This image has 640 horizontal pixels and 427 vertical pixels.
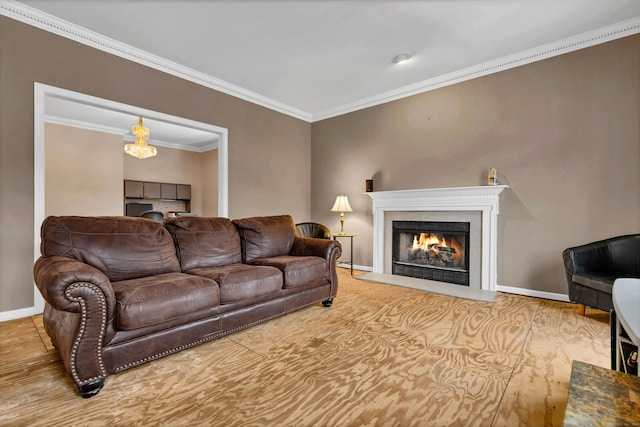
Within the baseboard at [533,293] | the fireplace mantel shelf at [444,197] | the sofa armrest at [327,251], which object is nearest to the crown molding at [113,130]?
the fireplace mantel shelf at [444,197]

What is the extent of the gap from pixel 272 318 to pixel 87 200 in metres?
5.11

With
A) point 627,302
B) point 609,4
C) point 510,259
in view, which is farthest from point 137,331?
point 609,4

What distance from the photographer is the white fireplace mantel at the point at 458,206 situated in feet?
11.9

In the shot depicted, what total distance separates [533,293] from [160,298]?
3.80m

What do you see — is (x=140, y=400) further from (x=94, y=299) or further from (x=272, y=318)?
(x=272, y=318)

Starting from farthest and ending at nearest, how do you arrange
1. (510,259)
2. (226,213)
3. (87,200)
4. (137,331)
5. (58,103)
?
(87,200) < (58,103) < (226,213) < (510,259) < (137,331)

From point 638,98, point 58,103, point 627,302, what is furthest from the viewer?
point 58,103

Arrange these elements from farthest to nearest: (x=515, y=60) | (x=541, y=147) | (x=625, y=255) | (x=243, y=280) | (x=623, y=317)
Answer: (x=515, y=60) < (x=541, y=147) < (x=625, y=255) < (x=243, y=280) < (x=623, y=317)

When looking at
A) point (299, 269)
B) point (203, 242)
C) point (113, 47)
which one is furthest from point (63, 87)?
point (299, 269)

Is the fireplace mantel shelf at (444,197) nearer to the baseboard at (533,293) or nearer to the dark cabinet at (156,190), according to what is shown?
the baseboard at (533,293)

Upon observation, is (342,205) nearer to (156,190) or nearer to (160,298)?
(160,298)

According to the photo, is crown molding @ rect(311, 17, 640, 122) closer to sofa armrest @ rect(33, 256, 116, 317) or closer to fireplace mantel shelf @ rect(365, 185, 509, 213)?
fireplace mantel shelf @ rect(365, 185, 509, 213)

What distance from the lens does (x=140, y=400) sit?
1527 millimetres

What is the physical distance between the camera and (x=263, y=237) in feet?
10.4
